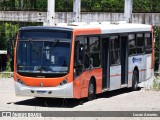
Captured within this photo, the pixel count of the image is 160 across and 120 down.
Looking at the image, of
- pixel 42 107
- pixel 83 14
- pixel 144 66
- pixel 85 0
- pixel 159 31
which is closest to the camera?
pixel 42 107

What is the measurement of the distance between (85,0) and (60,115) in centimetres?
4830

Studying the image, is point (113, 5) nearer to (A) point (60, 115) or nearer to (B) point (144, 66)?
(B) point (144, 66)

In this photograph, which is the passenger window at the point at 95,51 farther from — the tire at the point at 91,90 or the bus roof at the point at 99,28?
the tire at the point at 91,90

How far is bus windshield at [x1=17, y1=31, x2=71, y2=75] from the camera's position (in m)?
17.6

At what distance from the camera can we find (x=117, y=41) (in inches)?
863

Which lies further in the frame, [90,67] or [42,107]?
[90,67]

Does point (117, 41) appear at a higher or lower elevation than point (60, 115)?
higher

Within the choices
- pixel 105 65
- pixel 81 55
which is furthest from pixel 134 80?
pixel 81 55

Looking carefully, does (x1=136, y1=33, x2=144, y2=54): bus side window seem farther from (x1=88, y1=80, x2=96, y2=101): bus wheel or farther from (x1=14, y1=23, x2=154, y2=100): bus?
(x1=88, y1=80, x2=96, y2=101): bus wheel

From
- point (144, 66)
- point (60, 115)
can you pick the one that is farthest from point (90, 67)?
point (144, 66)

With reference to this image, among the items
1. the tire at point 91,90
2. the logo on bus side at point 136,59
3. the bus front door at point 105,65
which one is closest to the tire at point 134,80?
the logo on bus side at point 136,59

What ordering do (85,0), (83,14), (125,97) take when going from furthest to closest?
(85,0), (83,14), (125,97)

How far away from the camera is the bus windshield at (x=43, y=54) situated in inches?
691

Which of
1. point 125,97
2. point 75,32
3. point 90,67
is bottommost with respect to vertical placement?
point 125,97
